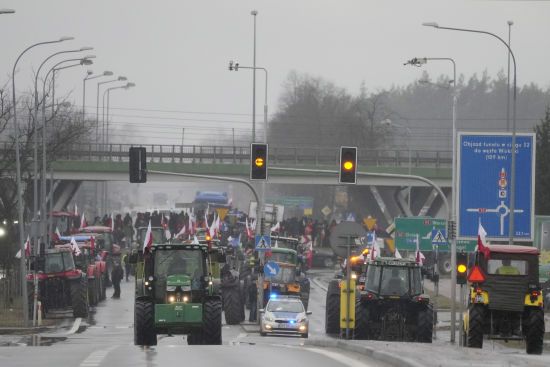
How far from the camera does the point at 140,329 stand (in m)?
27.2

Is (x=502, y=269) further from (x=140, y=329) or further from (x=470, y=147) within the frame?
(x=470, y=147)

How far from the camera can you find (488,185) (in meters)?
38.9

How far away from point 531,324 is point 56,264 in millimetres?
22601

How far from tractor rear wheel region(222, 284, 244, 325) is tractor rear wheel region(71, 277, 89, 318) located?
5.19m

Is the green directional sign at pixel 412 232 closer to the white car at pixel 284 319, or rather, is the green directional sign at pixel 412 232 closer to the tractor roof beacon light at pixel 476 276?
the white car at pixel 284 319

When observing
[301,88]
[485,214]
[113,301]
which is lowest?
[113,301]

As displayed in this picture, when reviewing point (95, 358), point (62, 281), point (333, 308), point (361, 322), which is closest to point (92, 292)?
point (62, 281)

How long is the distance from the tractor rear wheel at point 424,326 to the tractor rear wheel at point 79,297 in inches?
648

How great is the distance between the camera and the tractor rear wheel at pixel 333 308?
125 ft

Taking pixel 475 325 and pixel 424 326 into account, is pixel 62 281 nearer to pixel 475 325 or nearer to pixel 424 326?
pixel 424 326

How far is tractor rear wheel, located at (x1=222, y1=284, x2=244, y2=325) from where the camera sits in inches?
1769

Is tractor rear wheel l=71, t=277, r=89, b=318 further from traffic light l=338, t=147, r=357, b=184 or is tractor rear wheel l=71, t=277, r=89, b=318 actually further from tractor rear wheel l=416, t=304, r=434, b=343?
tractor rear wheel l=416, t=304, r=434, b=343

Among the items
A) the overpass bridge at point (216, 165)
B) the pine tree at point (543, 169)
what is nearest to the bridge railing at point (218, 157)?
the overpass bridge at point (216, 165)

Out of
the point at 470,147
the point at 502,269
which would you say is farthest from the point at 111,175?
the point at 502,269
